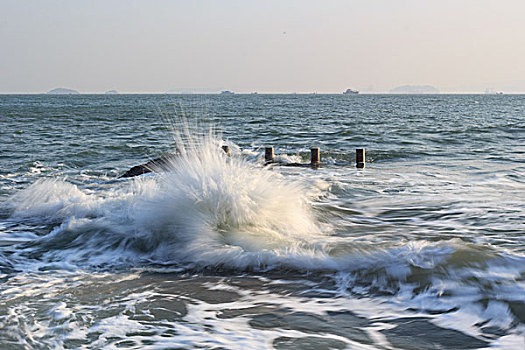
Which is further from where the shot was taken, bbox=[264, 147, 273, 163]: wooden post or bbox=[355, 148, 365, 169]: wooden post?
bbox=[264, 147, 273, 163]: wooden post

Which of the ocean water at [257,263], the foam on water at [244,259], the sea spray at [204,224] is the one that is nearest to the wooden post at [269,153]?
the ocean water at [257,263]

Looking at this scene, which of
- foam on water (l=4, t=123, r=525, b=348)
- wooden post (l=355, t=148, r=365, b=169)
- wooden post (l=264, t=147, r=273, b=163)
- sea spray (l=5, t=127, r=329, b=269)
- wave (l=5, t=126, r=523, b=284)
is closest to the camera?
foam on water (l=4, t=123, r=525, b=348)

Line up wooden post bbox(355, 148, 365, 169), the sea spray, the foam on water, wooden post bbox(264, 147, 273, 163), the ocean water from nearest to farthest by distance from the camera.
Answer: the ocean water → the foam on water → the sea spray → wooden post bbox(355, 148, 365, 169) → wooden post bbox(264, 147, 273, 163)

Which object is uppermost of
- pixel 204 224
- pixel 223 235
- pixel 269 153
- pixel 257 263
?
pixel 269 153

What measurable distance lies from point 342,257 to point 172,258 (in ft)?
6.31

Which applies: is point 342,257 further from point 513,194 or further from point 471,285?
point 513,194

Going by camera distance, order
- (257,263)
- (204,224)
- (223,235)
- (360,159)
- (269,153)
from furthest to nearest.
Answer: (269,153) < (360,159) < (204,224) < (223,235) < (257,263)

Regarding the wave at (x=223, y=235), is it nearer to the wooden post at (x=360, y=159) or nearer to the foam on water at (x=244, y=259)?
the foam on water at (x=244, y=259)

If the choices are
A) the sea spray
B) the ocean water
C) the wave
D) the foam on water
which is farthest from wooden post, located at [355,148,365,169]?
the sea spray

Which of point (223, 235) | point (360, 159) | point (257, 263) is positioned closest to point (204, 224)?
point (223, 235)

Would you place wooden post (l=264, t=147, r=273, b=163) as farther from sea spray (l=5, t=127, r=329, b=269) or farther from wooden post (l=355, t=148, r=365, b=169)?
→ sea spray (l=5, t=127, r=329, b=269)

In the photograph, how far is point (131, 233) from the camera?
23.3 ft

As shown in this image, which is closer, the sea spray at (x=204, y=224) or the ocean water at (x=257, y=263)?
the ocean water at (x=257, y=263)

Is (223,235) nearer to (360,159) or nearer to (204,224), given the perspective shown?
(204,224)
